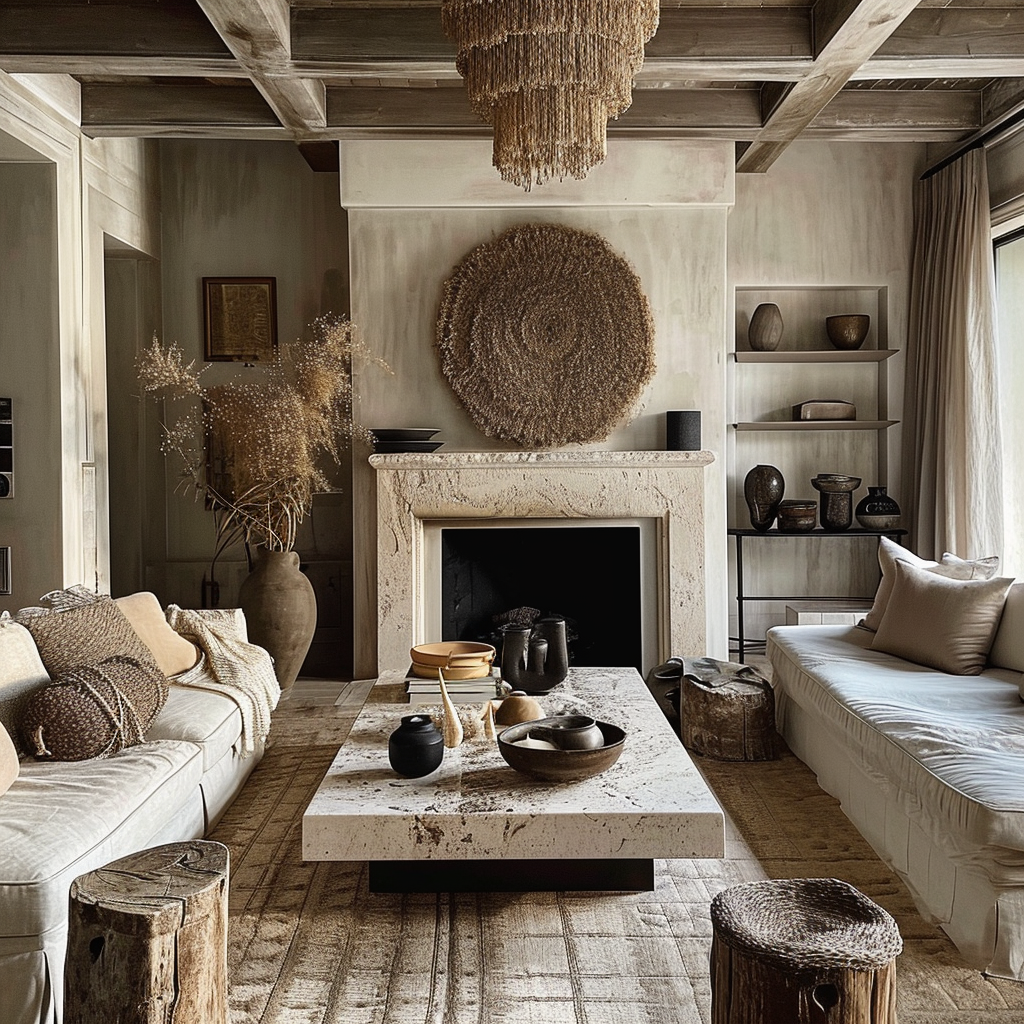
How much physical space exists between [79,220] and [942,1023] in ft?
14.9

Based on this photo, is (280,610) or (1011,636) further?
(280,610)

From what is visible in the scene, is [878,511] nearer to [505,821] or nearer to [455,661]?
[455,661]

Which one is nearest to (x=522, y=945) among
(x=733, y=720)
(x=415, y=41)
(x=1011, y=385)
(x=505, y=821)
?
(x=505, y=821)

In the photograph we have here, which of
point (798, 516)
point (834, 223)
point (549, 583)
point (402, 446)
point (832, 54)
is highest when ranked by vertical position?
point (832, 54)

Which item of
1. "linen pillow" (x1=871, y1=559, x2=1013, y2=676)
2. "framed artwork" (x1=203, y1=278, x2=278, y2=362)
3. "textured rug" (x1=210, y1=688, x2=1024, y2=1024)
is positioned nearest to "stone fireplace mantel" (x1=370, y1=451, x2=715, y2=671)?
"framed artwork" (x1=203, y1=278, x2=278, y2=362)

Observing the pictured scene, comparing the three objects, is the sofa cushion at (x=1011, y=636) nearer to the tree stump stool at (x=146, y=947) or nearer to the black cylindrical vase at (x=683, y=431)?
the black cylindrical vase at (x=683, y=431)

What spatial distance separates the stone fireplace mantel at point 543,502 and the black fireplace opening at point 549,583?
0.69ft

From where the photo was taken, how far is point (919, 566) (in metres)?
3.85

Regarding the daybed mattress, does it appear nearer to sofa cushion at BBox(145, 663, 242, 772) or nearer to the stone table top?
the stone table top

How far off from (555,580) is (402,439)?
115 cm

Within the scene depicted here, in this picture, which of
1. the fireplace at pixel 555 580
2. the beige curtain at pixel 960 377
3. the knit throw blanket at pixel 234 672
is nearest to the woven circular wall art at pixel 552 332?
the fireplace at pixel 555 580

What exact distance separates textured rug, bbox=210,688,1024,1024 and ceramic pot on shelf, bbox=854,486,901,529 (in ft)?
8.45

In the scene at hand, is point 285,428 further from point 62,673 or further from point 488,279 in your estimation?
point 62,673

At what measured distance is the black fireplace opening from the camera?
5230 millimetres
